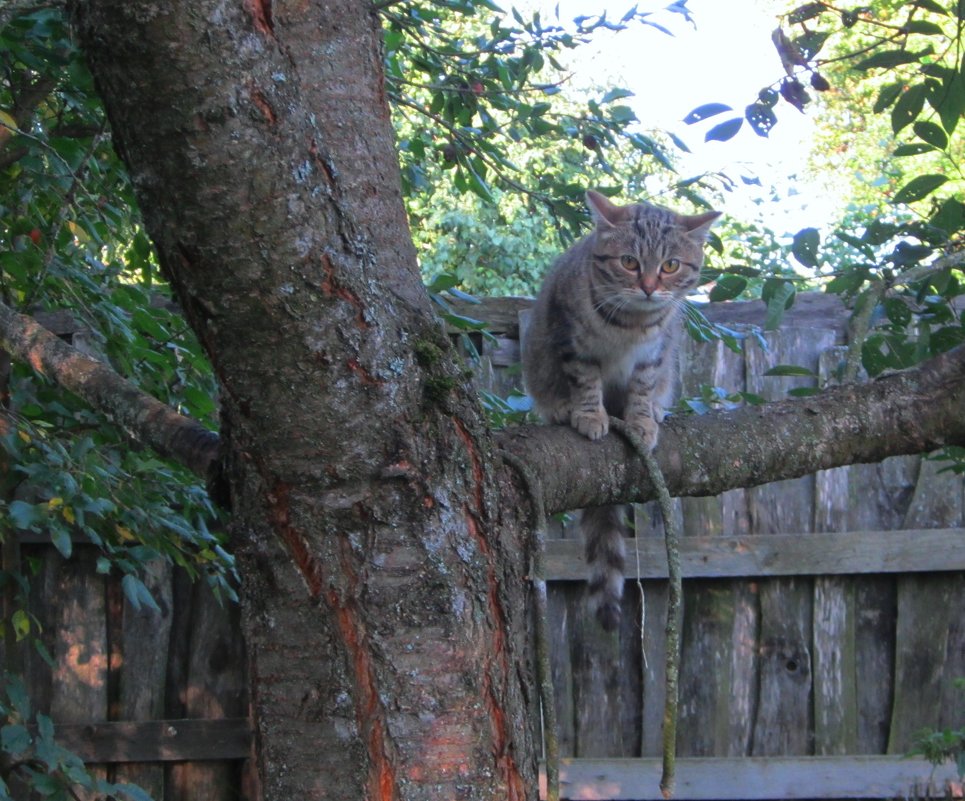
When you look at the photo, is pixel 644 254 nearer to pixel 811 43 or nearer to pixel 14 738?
pixel 811 43

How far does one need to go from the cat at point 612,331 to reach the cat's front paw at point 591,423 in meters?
0.12

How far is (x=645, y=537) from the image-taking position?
391cm

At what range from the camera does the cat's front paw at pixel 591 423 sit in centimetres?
204

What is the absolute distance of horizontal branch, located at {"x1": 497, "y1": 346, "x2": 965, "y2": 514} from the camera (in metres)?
1.83

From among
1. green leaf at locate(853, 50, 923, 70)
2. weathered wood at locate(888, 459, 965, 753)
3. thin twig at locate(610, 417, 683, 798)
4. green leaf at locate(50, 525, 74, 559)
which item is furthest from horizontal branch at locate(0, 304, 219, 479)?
weathered wood at locate(888, 459, 965, 753)

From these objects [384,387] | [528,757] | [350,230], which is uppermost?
[350,230]

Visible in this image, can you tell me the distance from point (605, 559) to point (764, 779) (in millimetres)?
1395

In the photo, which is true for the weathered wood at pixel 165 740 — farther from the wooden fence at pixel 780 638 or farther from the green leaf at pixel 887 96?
the green leaf at pixel 887 96

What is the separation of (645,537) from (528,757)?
2707mm

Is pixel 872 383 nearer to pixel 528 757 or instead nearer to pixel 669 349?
pixel 528 757

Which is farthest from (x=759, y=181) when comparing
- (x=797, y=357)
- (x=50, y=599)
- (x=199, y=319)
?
(x=50, y=599)

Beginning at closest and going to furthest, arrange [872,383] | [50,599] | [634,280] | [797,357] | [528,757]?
[528,757] → [872,383] → [634,280] → [50,599] → [797,357]

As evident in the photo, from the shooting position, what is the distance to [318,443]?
117 cm

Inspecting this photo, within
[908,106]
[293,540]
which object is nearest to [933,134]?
[908,106]
